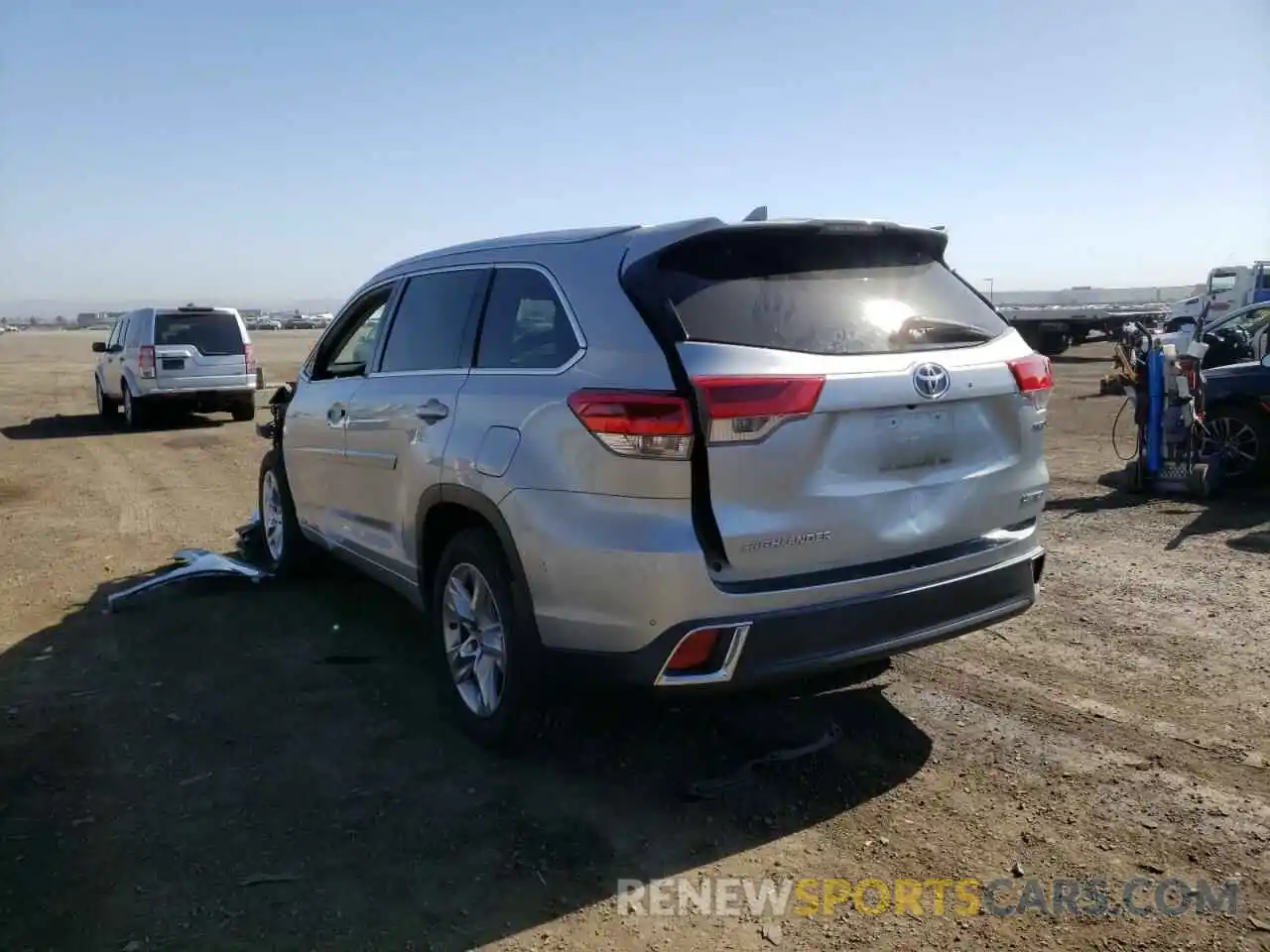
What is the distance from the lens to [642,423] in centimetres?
334

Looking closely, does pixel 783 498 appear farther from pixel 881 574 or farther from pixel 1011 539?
pixel 1011 539

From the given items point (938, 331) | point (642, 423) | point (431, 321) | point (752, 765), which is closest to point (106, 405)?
point (431, 321)

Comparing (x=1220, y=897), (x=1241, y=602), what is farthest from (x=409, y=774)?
(x=1241, y=602)

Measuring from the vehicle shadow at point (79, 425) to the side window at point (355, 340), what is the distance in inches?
458

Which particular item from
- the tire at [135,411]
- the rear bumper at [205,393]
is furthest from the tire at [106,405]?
the rear bumper at [205,393]

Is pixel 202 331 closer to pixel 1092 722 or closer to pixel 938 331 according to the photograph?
pixel 938 331

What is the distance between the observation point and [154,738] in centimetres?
441

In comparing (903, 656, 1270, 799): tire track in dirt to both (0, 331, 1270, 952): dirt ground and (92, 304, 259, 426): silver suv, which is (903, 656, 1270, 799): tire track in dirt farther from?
(92, 304, 259, 426): silver suv

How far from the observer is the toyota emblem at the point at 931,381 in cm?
358

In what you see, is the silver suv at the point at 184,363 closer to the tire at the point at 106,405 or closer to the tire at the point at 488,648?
the tire at the point at 106,405

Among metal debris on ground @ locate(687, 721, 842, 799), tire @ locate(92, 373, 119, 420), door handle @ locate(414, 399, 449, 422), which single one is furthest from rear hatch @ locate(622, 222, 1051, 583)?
tire @ locate(92, 373, 119, 420)

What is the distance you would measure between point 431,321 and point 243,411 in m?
13.5

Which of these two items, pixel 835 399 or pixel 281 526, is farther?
pixel 281 526

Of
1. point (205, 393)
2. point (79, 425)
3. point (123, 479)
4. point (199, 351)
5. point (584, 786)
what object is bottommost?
point (584, 786)
